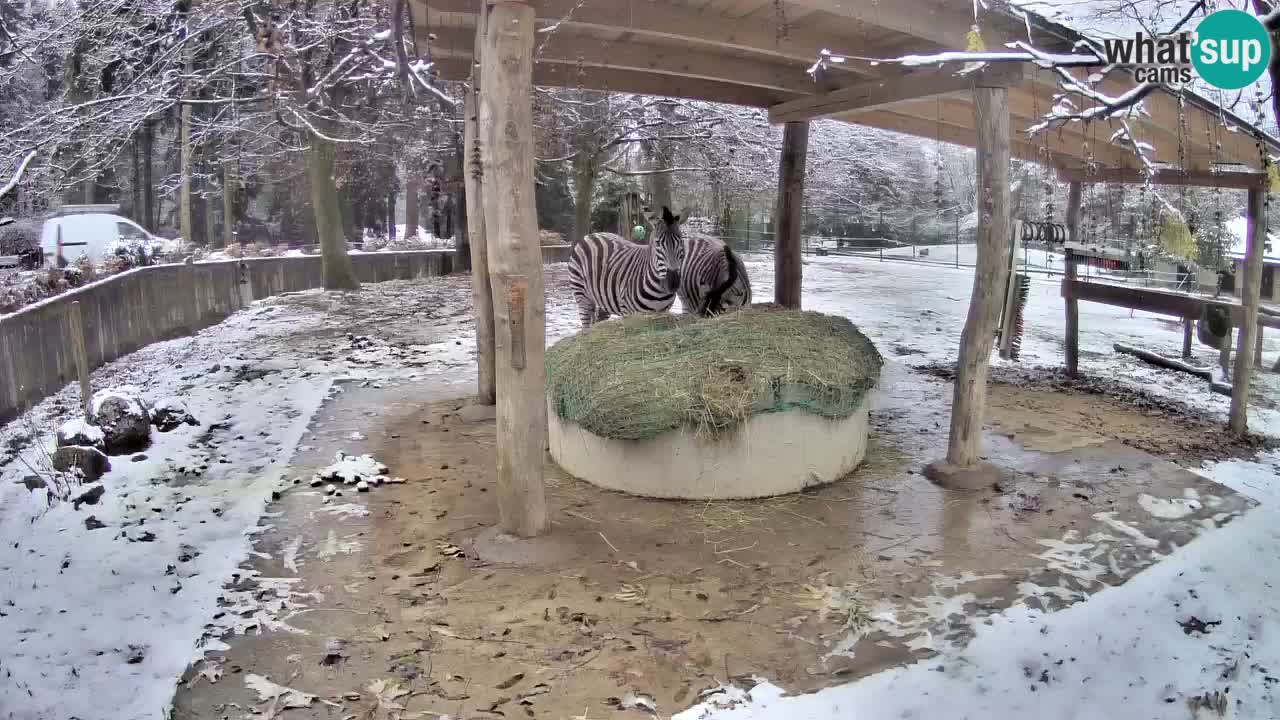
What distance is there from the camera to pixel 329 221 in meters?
14.8

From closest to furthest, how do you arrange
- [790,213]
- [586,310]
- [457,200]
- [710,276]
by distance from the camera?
[710,276]
[790,213]
[586,310]
[457,200]

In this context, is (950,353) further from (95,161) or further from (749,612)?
(95,161)

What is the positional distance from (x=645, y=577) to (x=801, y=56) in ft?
15.0

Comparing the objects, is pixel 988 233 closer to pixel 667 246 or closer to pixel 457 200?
pixel 667 246

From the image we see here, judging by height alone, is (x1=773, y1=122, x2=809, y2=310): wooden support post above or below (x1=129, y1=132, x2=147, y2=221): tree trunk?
below

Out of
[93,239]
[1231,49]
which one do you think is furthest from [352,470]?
[93,239]

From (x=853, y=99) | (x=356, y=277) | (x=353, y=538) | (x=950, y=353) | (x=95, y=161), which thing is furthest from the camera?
(x=356, y=277)

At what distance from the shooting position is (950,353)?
10383mm

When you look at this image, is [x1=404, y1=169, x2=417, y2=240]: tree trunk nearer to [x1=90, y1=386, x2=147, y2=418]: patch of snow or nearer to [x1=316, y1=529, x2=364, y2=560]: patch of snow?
[x1=90, y1=386, x2=147, y2=418]: patch of snow

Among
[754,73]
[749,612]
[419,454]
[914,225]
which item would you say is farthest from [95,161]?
[914,225]

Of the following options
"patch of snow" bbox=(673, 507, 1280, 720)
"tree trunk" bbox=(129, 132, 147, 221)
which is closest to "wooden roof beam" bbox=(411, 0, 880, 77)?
"patch of snow" bbox=(673, 507, 1280, 720)

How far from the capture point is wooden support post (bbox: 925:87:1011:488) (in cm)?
540

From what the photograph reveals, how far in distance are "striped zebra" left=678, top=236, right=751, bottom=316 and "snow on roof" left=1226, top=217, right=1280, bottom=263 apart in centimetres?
438

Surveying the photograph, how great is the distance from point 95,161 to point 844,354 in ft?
35.5
